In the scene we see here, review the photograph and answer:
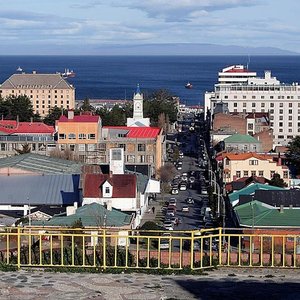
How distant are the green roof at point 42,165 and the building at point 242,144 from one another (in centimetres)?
1076

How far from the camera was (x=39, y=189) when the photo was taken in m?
28.8

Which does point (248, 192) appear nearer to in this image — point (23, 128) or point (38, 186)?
point (38, 186)

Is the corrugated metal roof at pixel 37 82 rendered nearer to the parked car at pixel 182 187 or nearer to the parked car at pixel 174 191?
the parked car at pixel 182 187

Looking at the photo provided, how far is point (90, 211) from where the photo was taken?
2175 centimetres

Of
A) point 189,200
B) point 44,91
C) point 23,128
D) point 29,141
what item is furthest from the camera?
point 44,91

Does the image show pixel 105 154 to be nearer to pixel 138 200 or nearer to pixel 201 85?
pixel 138 200

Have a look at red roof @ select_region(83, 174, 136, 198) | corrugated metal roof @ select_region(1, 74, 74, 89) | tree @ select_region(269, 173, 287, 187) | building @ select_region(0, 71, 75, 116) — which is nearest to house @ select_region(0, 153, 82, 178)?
red roof @ select_region(83, 174, 136, 198)

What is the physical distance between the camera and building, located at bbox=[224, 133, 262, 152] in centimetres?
4128

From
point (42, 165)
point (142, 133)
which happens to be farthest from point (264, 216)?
point (142, 133)

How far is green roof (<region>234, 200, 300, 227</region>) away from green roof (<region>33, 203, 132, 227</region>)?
341 cm

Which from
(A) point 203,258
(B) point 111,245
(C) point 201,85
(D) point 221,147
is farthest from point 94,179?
(C) point 201,85

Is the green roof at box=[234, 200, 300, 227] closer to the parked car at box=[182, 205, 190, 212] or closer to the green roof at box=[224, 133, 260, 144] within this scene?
the parked car at box=[182, 205, 190, 212]

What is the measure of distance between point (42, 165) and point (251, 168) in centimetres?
923

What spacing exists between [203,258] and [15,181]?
1959 centimetres
